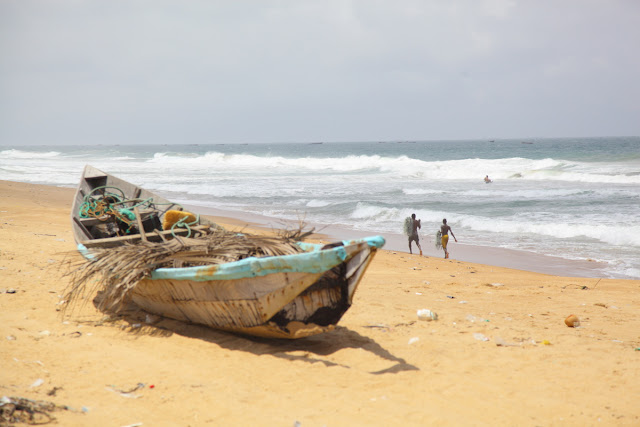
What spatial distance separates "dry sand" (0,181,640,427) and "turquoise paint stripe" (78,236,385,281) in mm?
724

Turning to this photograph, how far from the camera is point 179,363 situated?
167 inches

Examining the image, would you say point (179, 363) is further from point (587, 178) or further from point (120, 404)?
point (587, 178)

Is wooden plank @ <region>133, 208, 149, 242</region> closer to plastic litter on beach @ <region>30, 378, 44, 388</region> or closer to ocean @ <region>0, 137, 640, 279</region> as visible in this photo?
plastic litter on beach @ <region>30, 378, 44, 388</region>

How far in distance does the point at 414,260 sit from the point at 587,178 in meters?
23.7

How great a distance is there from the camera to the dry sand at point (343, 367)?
3486mm

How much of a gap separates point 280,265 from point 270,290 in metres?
0.26

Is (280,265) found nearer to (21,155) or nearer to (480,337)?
(480,337)

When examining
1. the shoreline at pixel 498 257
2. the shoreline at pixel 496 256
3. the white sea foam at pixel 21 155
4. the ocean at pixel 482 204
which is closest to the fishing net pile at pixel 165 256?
the shoreline at pixel 496 256

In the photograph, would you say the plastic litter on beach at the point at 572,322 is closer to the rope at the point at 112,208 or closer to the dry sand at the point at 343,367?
the dry sand at the point at 343,367

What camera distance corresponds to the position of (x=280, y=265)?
4.08m

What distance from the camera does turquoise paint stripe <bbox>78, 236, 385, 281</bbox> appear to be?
397cm

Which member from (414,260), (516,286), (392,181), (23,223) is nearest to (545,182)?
(392,181)

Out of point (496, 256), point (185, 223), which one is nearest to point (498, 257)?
point (496, 256)

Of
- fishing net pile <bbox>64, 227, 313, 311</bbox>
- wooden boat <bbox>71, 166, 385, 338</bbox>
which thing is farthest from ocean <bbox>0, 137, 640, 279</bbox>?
fishing net pile <bbox>64, 227, 313, 311</bbox>
